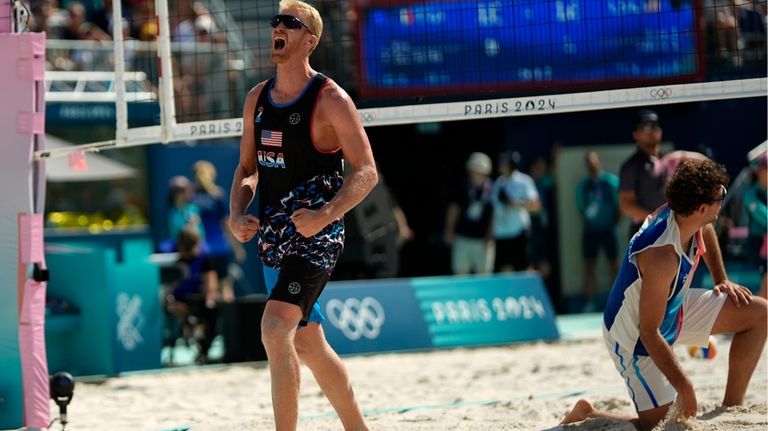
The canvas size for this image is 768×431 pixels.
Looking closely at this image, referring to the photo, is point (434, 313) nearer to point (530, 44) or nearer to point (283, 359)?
point (530, 44)

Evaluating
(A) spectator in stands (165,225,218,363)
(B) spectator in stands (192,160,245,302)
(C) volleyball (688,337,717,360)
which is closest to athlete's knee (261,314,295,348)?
(C) volleyball (688,337,717,360)

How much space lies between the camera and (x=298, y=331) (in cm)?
505

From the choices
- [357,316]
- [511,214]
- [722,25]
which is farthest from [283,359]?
[511,214]

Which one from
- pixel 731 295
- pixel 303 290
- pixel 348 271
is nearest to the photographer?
pixel 303 290

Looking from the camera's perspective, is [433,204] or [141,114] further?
[433,204]

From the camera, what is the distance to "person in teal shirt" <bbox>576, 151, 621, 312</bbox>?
13.9 metres

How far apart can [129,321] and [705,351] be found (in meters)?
4.31

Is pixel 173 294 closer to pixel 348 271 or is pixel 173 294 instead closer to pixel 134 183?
pixel 348 271

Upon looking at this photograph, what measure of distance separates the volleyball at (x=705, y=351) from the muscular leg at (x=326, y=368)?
3111 mm

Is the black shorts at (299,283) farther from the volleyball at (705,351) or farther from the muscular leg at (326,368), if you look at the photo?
the volleyball at (705,351)

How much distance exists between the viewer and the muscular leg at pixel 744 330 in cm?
577

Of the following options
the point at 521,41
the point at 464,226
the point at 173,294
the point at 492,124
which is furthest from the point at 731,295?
the point at 492,124

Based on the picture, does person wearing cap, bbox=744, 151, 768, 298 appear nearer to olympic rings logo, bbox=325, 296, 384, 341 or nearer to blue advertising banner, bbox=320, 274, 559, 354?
blue advertising banner, bbox=320, 274, 559, 354

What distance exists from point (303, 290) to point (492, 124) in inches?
435
